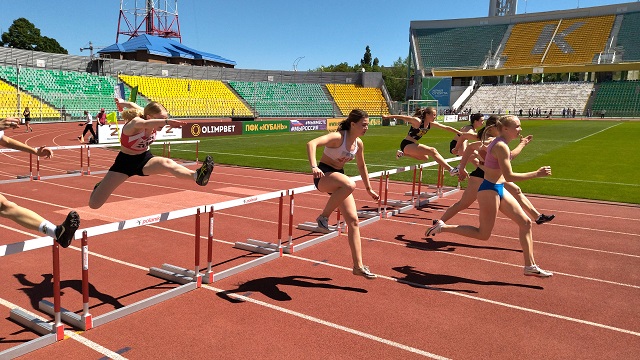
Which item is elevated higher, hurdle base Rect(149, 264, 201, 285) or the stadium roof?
the stadium roof

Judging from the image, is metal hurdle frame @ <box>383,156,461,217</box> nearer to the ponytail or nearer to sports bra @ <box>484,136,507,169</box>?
sports bra @ <box>484,136,507,169</box>

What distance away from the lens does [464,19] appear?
86.8 metres

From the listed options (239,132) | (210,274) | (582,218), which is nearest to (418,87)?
(239,132)

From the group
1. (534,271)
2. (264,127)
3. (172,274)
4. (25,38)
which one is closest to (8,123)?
(172,274)

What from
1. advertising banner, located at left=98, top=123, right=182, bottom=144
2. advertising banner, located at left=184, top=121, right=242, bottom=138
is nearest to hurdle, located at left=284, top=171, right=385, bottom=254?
advertising banner, located at left=98, top=123, right=182, bottom=144

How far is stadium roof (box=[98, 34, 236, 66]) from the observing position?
66500 millimetres

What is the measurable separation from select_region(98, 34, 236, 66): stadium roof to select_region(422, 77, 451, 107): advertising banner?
3501cm

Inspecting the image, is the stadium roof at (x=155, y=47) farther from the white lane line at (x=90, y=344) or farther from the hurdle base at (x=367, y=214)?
the white lane line at (x=90, y=344)

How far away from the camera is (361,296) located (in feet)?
19.4

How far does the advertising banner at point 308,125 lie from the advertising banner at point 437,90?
2326cm

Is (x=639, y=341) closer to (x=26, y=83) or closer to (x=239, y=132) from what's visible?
(x=239, y=132)

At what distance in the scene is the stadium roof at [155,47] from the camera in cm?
6650

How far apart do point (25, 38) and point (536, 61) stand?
288 feet

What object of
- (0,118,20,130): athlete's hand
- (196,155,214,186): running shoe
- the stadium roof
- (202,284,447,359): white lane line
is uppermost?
the stadium roof
